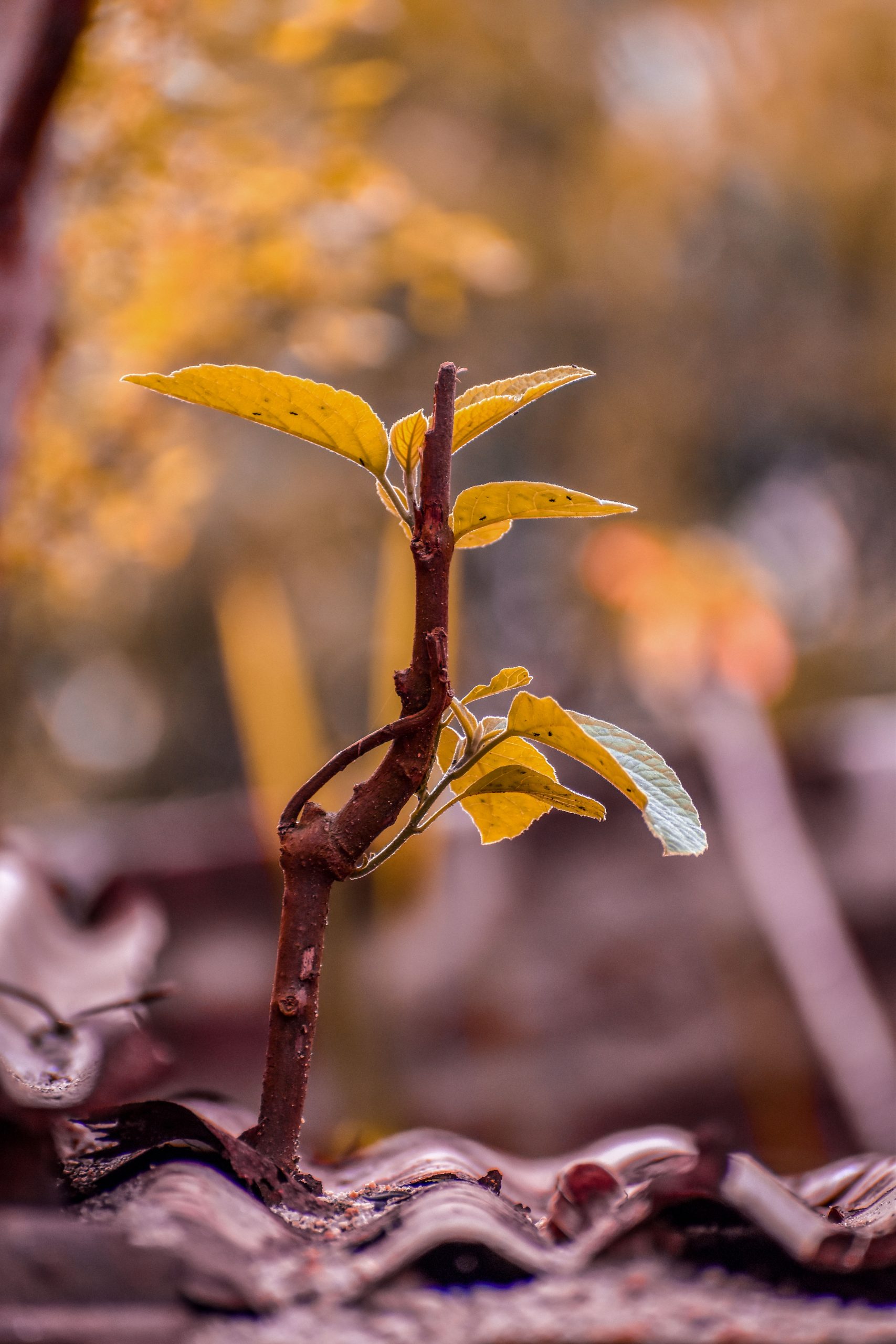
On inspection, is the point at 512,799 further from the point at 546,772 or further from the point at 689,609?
the point at 689,609

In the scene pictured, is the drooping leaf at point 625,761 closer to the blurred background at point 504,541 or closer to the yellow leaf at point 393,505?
the yellow leaf at point 393,505

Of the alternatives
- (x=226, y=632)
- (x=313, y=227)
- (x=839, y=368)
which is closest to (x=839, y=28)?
(x=839, y=368)

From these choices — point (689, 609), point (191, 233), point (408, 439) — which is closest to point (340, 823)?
point (408, 439)

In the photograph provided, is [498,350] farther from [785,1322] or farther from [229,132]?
[785,1322]

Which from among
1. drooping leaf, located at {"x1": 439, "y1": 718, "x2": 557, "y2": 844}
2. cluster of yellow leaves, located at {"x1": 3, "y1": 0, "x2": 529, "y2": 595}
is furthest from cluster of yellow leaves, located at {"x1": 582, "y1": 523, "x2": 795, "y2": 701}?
drooping leaf, located at {"x1": 439, "y1": 718, "x2": 557, "y2": 844}

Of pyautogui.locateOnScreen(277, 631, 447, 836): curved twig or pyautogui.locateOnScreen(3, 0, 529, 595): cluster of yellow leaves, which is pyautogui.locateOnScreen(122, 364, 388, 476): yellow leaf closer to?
pyautogui.locateOnScreen(277, 631, 447, 836): curved twig

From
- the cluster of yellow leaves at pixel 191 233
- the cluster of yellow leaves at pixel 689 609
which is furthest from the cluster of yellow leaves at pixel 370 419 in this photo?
the cluster of yellow leaves at pixel 689 609
